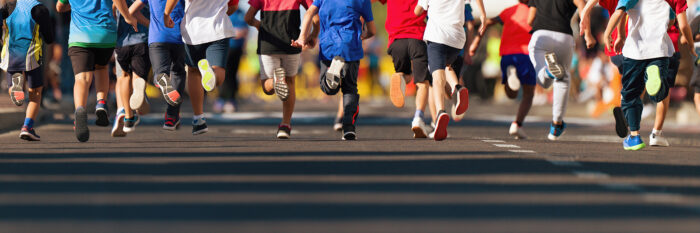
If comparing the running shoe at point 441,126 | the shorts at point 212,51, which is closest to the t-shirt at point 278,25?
the shorts at point 212,51

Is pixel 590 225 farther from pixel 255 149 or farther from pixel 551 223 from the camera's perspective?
pixel 255 149

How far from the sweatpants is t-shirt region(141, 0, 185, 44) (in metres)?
3.61

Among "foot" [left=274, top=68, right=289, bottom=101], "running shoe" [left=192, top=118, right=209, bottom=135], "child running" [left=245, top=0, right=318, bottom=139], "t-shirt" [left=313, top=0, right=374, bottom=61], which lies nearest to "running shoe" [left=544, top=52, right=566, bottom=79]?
"t-shirt" [left=313, top=0, right=374, bottom=61]

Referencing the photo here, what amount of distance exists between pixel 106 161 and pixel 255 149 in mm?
1772

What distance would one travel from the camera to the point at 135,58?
14.4 metres

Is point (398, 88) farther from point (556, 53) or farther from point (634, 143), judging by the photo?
point (634, 143)

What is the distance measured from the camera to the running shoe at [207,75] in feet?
45.2

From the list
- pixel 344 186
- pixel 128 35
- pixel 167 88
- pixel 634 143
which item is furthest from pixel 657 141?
pixel 344 186

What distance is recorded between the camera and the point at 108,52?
1391 cm

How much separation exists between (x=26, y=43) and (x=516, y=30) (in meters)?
5.05

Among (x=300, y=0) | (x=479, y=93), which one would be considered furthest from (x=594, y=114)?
(x=300, y=0)

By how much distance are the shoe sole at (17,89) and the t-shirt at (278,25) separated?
2.34m

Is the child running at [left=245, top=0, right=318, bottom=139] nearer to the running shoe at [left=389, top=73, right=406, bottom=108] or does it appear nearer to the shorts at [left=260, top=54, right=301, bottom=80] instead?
the shorts at [left=260, top=54, right=301, bottom=80]

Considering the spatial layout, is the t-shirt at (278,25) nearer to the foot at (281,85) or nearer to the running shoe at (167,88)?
the foot at (281,85)
